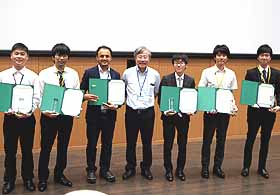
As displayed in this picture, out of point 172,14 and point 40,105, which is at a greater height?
point 172,14

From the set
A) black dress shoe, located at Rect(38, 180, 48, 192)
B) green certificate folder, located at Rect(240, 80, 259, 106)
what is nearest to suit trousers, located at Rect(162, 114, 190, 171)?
green certificate folder, located at Rect(240, 80, 259, 106)

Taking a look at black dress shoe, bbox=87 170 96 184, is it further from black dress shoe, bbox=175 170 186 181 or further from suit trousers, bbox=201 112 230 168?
suit trousers, bbox=201 112 230 168

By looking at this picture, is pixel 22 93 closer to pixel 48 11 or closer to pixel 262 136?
pixel 48 11

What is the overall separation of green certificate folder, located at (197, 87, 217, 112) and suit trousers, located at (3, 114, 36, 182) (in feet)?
5.93

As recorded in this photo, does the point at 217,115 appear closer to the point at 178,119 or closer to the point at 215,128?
the point at 215,128

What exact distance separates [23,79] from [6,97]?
24 cm

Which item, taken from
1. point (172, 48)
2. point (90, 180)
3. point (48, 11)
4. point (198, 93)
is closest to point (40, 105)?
point (90, 180)

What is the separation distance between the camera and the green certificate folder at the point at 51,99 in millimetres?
4348

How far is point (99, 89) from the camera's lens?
184 inches

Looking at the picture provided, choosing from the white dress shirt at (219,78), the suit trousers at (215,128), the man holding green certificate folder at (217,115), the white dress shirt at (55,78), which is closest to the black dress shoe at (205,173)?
the man holding green certificate folder at (217,115)

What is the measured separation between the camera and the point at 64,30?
20.3 feet

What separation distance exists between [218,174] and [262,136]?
0.66 m

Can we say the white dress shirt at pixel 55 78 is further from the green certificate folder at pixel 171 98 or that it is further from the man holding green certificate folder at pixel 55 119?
the green certificate folder at pixel 171 98

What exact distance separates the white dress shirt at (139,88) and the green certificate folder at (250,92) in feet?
3.41
